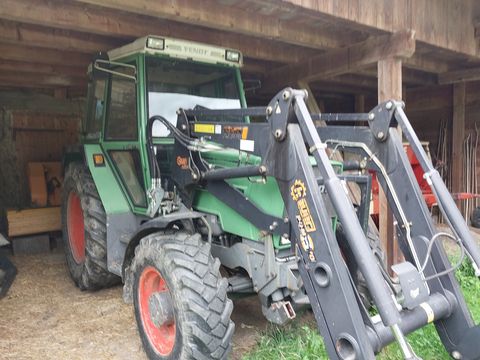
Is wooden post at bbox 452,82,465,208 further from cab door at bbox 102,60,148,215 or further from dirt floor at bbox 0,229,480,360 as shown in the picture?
cab door at bbox 102,60,148,215

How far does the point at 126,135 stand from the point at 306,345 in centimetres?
214

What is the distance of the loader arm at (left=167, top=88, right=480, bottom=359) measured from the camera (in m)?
1.70

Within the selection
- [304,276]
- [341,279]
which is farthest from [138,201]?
[341,279]

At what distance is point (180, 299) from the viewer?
7.76 feet

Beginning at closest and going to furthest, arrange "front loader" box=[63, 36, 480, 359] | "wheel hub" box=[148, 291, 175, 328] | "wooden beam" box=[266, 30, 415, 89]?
"front loader" box=[63, 36, 480, 359], "wheel hub" box=[148, 291, 175, 328], "wooden beam" box=[266, 30, 415, 89]

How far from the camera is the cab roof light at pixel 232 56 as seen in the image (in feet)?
11.5

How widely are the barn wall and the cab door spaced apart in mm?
3220

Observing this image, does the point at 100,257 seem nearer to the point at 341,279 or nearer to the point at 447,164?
the point at 341,279

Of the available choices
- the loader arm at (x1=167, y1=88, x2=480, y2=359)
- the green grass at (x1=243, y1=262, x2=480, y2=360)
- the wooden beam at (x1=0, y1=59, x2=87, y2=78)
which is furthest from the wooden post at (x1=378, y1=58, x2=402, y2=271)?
the wooden beam at (x1=0, y1=59, x2=87, y2=78)

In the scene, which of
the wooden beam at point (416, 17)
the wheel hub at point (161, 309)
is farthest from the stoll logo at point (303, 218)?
the wooden beam at point (416, 17)

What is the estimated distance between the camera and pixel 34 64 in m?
5.05

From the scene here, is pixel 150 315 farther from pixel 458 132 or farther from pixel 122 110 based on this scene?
pixel 458 132

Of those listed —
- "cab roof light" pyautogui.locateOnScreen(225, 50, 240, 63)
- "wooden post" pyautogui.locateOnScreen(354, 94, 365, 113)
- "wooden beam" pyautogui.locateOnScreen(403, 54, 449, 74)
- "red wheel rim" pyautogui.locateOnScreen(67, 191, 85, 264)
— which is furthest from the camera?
"wooden post" pyautogui.locateOnScreen(354, 94, 365, 113)

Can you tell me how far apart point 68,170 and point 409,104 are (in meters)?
6.34
